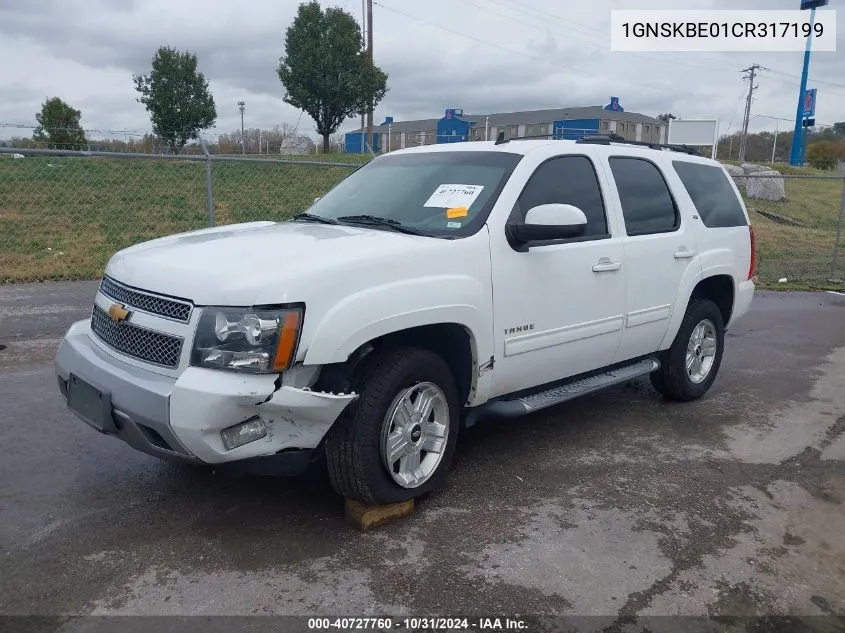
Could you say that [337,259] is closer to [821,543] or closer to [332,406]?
[332,406]

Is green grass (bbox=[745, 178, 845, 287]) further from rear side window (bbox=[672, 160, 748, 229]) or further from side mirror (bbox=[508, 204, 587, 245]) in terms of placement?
side mirror (bbox=[508, 204, 587, 245])

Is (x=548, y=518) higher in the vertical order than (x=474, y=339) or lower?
lower

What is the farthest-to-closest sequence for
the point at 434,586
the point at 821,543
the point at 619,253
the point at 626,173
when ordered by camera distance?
the point at 626,173 < the point at 619,253 < the point at 821,543 < the point at 434,586

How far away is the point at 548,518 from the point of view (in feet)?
12.2

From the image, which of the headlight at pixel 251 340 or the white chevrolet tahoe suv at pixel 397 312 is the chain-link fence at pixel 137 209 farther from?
the headlight at pixel 251 340

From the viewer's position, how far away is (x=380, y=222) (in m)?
4.07

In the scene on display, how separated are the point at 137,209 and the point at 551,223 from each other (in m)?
12.4

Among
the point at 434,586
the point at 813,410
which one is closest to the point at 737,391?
the point at 813,410

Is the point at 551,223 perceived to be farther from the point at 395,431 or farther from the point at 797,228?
the point at 797,228

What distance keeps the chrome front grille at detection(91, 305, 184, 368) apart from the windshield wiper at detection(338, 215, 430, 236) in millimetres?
1343

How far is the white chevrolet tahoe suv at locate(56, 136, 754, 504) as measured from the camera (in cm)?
305

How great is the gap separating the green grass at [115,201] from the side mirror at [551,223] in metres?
9.12

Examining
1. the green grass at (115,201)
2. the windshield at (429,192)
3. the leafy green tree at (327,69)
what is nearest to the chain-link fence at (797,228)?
the windshield at (429,192)

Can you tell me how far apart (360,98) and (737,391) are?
27.2 meters
